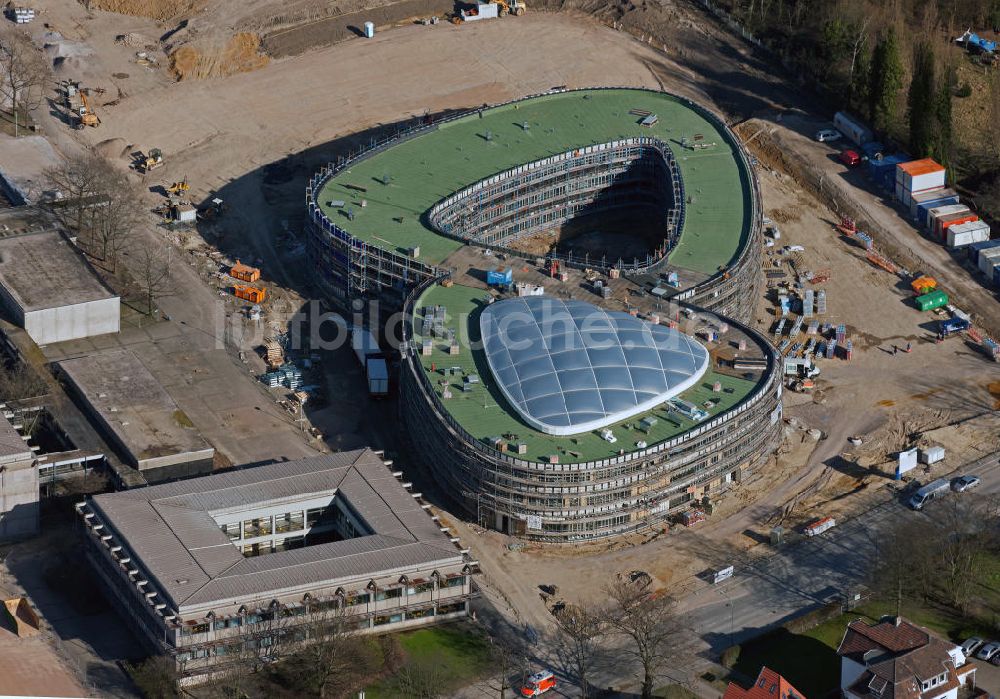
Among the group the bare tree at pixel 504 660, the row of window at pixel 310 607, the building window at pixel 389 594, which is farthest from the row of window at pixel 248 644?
the bare tree at pixel 504 660

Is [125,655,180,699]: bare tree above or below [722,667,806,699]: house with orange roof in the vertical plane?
below

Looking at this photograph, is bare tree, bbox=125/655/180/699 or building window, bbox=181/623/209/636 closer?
bare tree, bbox=125/655/180/699

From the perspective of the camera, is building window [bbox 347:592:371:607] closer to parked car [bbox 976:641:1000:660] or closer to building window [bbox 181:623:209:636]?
building window [bbox 181:623:209:636]

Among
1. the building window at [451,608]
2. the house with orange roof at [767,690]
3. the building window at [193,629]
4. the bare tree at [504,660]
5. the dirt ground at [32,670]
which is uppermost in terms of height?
the house with orange roof at [767,690]

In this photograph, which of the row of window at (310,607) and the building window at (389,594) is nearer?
the row of window at (310,607)

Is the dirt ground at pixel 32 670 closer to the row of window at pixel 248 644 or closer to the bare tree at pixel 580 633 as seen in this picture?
the row of window at pixel 248 644

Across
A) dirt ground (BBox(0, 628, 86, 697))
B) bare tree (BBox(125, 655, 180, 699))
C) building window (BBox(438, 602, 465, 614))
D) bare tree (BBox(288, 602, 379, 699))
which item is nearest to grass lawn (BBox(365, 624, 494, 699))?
building window (BBox(438, 602, 465, 614))
